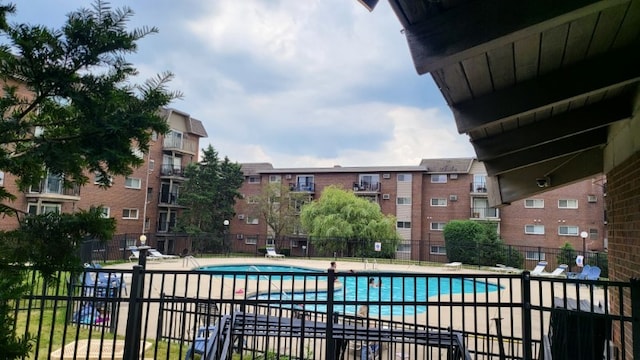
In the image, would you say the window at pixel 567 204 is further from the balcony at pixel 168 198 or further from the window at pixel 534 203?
the balcony at pixel 168 198

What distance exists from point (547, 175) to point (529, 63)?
12.4 feet

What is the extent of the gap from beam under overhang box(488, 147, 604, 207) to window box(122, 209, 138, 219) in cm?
2528

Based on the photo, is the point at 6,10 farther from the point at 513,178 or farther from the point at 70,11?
the point at 513,178

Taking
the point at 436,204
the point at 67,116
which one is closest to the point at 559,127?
the point at 67,116

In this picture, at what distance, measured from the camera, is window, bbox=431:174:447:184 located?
2881cm

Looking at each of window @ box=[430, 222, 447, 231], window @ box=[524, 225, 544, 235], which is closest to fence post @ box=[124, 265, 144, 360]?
window @ box=[430, 222, 447, 231]

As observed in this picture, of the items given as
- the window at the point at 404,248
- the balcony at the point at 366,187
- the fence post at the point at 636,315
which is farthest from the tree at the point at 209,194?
the fence post at the point at 636,315

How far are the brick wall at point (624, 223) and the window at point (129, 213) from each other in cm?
2706

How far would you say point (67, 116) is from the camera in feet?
6.30

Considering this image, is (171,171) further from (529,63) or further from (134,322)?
(529,63)

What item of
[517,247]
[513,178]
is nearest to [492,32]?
[513,178]

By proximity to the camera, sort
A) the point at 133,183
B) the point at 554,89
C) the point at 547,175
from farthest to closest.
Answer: the point at 133,183 → the point at 547,175 → the point at 554,89

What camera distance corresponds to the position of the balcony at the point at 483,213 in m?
27.4

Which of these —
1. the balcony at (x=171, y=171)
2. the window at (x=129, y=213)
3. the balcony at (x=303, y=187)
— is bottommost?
the window at (x=129, y=213)
